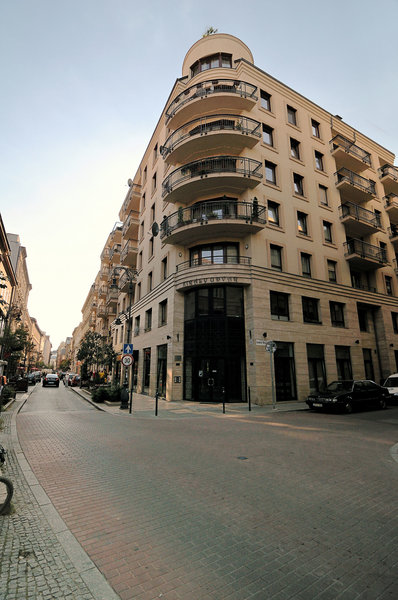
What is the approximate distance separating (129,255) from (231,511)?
27457 mm

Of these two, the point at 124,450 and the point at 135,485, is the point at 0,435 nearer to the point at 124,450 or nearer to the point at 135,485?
the point at 124,450

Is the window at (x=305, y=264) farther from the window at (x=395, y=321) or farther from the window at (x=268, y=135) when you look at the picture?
the window at (x=395, y=321)

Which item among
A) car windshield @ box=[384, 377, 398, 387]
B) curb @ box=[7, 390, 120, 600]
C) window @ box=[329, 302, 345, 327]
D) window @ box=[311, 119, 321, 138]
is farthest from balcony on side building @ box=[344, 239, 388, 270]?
curb @ box=[7, 390, 120, 600]

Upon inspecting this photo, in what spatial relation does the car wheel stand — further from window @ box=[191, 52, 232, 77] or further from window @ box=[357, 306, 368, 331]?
window @ box=[191, 52, 232, 77]

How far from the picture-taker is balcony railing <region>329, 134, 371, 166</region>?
23.9m

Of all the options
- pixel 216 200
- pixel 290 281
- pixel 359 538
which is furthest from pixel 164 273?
pixel 359 538

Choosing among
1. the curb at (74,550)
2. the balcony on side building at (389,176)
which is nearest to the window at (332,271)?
the balcony on side building at (389,176)

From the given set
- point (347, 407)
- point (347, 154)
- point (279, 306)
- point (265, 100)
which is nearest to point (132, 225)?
point (265, 100)

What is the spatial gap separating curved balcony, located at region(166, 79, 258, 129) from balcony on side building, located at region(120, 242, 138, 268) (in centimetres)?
1241

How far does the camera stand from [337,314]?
68.5 feet

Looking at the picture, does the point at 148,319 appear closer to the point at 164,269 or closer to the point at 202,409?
the point at 164,269

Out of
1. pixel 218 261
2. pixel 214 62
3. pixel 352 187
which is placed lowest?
pixel 218 261

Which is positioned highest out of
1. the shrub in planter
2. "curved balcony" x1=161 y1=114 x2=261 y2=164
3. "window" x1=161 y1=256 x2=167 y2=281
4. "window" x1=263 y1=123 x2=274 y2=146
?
"window" x1=263 y1=123 x2=274 y2=146

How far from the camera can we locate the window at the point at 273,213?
62.4 ft
